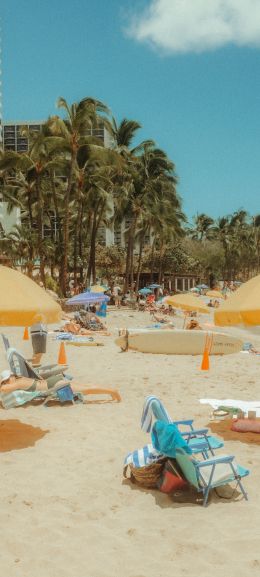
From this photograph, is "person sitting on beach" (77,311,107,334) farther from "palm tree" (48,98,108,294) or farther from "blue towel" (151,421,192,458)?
"blue towel" (151,421,192,458)

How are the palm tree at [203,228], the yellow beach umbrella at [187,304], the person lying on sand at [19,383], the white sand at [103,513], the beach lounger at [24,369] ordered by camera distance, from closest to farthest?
the white sand at [103,513] < the person lying on sand at [19,383] < the beach lounger at [24,369] < the yellow beach umbrella at [187,304] < the palm tree at [203,228]

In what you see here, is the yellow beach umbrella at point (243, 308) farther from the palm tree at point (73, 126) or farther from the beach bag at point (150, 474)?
the palm tree at point (73, 126)

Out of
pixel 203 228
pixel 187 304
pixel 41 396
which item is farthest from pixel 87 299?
pixel 203 228

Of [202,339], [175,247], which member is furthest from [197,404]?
[175,247]

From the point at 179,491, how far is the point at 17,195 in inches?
1683

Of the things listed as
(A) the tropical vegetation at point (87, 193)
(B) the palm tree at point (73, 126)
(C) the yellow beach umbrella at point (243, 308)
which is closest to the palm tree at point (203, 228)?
(A) the tropical vegetation at point (87, 193)

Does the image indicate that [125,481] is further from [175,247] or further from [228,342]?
[175,247]

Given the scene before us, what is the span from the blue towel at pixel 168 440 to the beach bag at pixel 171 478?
8.0 inches

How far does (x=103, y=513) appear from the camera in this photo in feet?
17.6

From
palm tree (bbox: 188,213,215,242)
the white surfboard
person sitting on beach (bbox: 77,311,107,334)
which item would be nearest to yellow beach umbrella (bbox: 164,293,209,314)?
the white surfboard

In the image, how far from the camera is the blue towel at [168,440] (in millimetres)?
5590

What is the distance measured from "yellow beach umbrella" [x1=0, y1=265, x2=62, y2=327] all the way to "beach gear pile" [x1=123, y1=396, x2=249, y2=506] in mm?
1521

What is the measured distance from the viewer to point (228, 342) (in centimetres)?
1591

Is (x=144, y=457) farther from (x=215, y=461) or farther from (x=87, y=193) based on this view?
(x=87, y=193)
